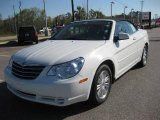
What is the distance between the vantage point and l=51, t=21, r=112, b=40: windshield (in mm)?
5933

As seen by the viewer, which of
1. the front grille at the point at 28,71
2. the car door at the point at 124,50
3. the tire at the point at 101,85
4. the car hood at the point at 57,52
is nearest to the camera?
the front grille at the point at 28,71

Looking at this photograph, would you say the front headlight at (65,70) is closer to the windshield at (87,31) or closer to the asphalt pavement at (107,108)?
the asphalt pavement at (107,108)

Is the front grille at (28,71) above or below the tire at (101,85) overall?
above

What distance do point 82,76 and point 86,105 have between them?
2.49 ft

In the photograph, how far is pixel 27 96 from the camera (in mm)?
4691

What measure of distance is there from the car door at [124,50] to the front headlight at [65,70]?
1.43 meters

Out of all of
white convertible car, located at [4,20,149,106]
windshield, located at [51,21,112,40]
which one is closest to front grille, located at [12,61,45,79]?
white convertible car, located at [4,20,149,106]

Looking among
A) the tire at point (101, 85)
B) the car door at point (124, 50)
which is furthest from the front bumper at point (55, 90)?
the car door at point (124, 50)

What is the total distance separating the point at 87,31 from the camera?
617 cm

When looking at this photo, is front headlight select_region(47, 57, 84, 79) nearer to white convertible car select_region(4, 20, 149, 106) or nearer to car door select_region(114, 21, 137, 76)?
white convertible car select_region(4, 20, 149, 106)

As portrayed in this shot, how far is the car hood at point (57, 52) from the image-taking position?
4.62 meters

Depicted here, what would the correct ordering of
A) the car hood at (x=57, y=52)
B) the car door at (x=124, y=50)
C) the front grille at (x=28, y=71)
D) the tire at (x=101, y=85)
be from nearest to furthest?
the front grille at (x=28, y=71) < the car hood at (x=57, y=52) < the tire at (x=101, y=85) < the car door at (x=124, y=50)

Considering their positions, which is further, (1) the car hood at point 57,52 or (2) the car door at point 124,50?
(2) the car door at point 124,50

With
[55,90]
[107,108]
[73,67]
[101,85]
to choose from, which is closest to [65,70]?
[73,67]
